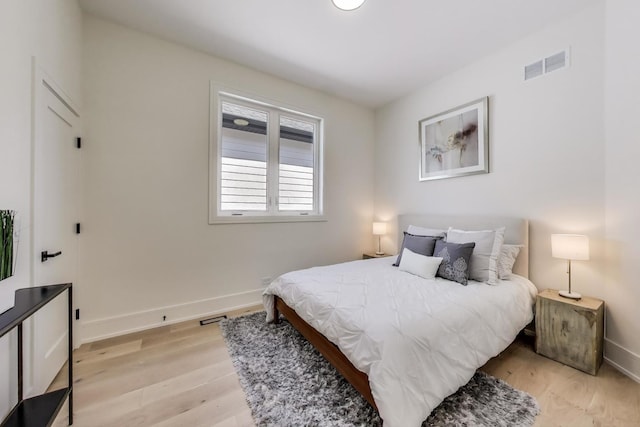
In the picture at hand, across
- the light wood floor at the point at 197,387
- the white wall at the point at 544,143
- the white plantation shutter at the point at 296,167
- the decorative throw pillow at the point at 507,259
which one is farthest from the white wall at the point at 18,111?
the white wall at the point at 544,143

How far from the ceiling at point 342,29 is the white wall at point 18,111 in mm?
868

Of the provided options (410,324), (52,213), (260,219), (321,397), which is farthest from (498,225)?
(52,213)

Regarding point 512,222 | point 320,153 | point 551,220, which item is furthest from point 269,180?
point 551,220

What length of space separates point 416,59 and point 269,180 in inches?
89.4

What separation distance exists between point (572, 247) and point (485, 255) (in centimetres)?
59

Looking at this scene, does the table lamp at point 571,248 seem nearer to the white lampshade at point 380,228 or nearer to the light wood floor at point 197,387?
the light wood floor at point 197,387

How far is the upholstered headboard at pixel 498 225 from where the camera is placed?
7.91 ft

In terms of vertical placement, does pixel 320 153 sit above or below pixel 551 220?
above

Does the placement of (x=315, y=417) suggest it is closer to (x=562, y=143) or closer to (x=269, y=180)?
(x=269, y=180)

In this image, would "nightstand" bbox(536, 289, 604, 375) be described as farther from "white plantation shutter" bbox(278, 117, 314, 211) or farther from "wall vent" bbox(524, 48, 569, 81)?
"white plantation shutter" bbox(278, 117, 314, 211)

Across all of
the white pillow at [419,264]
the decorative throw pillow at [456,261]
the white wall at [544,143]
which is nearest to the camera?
the white wall at [544,143]

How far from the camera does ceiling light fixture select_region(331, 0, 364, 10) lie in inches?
76.6

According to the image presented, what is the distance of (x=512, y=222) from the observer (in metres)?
2.47

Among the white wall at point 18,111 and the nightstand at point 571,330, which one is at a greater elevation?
the white wall at point 18,111
